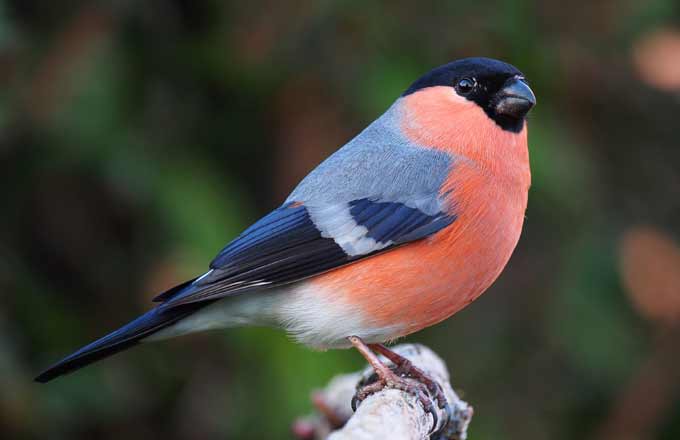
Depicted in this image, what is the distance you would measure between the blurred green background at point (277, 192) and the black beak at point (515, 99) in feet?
3.44

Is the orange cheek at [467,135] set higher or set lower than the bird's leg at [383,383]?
higher

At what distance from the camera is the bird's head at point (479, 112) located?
11.7ft

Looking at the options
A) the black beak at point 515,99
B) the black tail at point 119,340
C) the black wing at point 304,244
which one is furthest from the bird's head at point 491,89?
the black tail at point 119,340

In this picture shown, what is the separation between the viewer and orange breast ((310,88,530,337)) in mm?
3238

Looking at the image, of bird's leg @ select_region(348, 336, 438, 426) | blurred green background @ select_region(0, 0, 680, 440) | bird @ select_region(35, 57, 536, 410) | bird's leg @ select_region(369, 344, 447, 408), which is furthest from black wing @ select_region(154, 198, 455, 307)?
blurred green background @ select_region(0, 0, 680, 440)

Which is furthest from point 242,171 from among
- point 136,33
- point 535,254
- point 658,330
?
point 658,330

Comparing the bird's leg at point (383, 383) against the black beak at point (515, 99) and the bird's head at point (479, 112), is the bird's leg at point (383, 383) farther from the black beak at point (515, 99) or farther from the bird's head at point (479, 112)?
the black beak at point (515, 99)

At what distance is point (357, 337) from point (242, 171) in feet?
6.37

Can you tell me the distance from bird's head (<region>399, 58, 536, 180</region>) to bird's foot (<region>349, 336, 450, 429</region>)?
747 millimetres

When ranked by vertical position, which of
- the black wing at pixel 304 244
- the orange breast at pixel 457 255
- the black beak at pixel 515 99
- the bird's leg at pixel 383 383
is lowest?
the bird's leg at pixel 383 383

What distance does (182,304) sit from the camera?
129 inches

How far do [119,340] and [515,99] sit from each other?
1.53 meters

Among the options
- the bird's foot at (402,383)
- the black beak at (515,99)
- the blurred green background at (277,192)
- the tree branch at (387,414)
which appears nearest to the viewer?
the tree branch at (387,414)

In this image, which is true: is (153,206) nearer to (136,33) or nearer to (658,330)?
(136,33)
